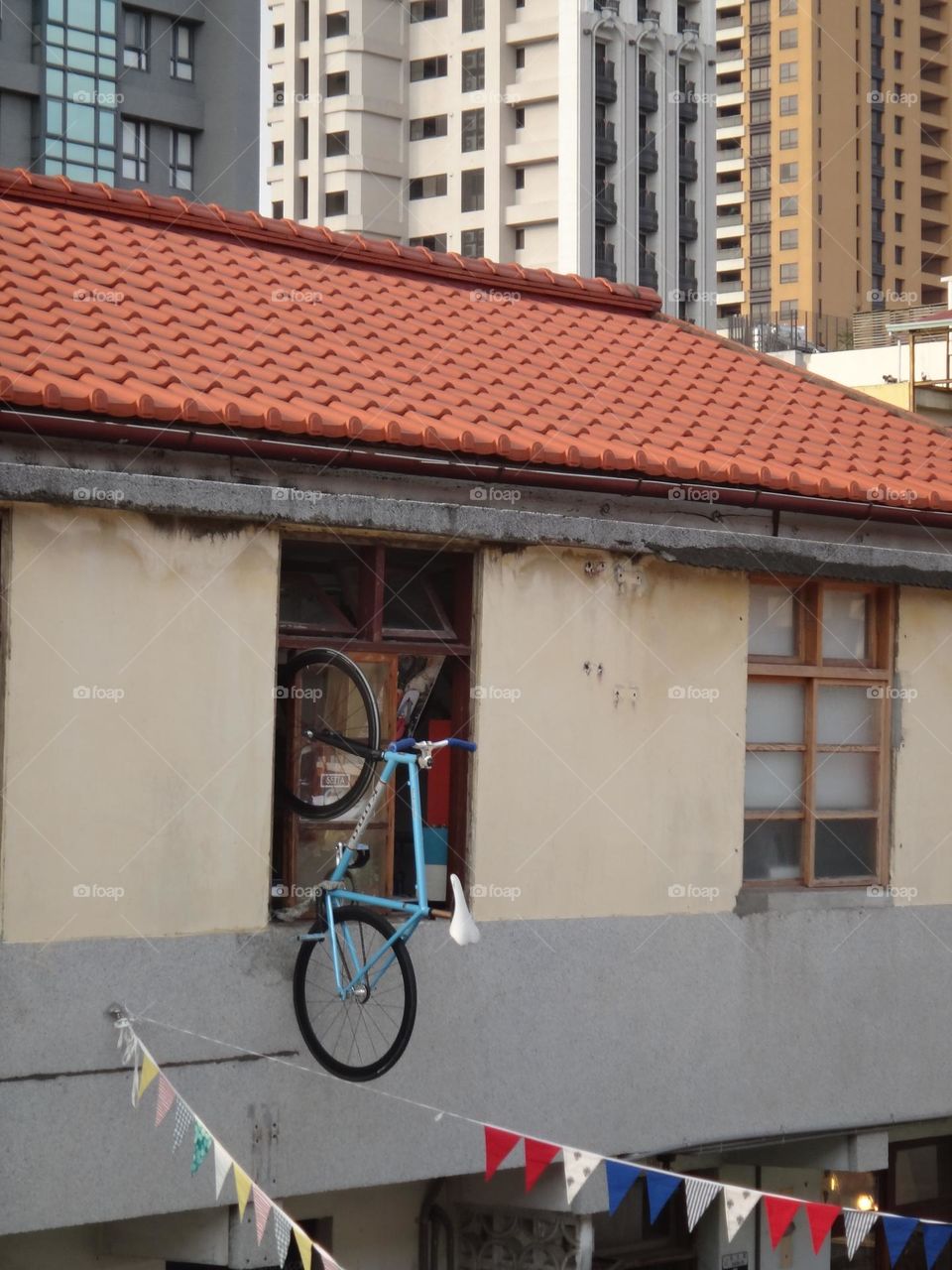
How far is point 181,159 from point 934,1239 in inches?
1685

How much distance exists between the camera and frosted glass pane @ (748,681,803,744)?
11.6 metres

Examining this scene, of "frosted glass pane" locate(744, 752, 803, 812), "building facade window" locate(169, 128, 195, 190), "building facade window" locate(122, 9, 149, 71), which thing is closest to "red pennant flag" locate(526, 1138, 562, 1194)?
"frosted glass pane" locate(744, 752, 803, 812)

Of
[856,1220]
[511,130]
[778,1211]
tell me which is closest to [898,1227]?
[856,1220]

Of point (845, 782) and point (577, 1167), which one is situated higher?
point (845, 782)

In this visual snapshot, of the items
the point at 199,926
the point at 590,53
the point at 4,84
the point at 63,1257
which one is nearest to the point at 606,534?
the point at 199,926

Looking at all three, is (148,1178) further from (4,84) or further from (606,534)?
(4,84)

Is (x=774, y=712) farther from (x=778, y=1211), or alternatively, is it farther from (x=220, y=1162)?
(x=220, y=1162)

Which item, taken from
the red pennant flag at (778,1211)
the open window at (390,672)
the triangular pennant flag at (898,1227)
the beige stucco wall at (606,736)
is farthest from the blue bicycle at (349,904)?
the triangular pennant flag at (898,1227)

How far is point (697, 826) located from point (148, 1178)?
3766 mm

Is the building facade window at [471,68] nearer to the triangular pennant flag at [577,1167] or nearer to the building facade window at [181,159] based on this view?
the building facade window at [181,159]

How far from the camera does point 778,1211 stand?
349 inches

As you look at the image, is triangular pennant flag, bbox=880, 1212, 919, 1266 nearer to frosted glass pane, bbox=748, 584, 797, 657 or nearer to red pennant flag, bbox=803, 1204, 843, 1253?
red pennant flag, bbox=803, 1204, 843, 1253

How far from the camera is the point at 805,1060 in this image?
1154 centimetres

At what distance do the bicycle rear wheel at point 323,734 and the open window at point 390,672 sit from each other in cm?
3
